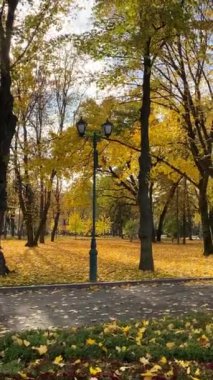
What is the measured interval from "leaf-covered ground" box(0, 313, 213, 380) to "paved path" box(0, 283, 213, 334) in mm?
1819

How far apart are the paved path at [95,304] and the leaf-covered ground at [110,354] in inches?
71.6

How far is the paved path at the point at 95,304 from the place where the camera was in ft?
28.9

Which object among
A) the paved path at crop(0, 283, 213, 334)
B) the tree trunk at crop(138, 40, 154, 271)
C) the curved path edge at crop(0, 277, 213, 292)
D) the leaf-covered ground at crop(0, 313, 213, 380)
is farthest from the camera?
the tree trunk at crop(138, 40, 154, 271)

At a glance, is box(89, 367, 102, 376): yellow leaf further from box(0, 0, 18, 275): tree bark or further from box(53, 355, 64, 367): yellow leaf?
box(0, 0, 18, 275): tree bark

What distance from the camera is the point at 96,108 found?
71.2 feet

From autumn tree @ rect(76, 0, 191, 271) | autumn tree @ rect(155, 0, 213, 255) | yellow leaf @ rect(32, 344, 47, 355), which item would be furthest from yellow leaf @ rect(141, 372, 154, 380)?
autumn tree @ rect(155, 0, 213, 255)

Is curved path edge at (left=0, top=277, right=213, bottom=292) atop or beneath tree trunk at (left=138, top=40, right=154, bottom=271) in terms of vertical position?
beneath

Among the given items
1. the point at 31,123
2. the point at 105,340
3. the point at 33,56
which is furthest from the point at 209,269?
the point at 31,123

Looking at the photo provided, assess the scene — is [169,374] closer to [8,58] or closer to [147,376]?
[147,376]

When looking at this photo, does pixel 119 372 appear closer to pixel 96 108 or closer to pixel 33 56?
pixel 33 56

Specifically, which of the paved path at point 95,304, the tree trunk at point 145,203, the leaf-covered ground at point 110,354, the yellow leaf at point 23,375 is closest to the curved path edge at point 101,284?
the paved path at point 95,304

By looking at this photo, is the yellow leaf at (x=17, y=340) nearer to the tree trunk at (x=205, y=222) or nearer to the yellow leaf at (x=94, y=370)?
the yellow leaf at (x=94, y=370)

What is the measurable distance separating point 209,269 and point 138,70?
8124 millimetres

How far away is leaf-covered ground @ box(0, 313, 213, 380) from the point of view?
5016 mm
